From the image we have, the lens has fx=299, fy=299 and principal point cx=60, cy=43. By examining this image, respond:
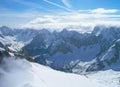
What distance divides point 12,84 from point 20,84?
294cm

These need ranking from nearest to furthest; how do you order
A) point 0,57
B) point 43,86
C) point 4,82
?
point 43,86
point 4,82
point 0,57

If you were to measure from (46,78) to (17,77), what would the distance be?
8780mm

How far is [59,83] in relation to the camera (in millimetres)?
83750

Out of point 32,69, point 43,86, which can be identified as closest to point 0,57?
point 32,69

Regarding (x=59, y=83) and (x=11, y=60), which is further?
(x=11, y=60)

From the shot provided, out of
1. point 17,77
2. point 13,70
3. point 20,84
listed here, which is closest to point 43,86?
point 20,84

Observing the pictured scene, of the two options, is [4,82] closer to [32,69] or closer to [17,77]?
[17,77]

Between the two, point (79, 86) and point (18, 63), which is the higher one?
point (18, 63)

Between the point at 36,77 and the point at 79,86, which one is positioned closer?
Result: the point at 36,77

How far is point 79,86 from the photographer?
3511 inches

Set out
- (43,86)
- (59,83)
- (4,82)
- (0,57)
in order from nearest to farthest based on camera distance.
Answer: (43,86)
(4,82)
(59,83)
(0,57)

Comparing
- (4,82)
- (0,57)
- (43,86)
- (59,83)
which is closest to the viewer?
(43,86)

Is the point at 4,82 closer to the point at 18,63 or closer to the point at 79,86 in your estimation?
the point at 18,63

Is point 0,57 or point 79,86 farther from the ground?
point 0,57
